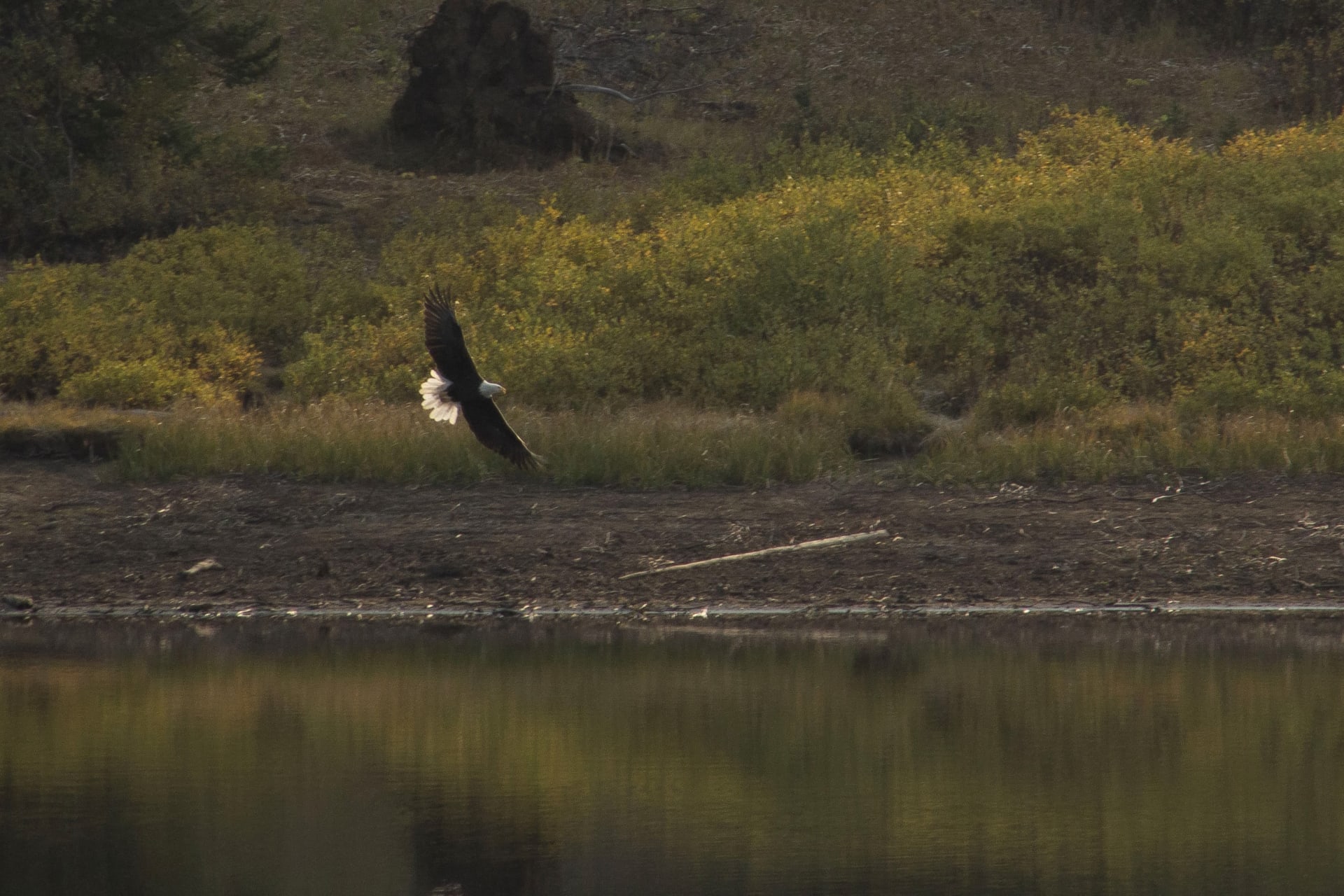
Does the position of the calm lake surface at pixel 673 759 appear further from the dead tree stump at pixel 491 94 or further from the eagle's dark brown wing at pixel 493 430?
the dead tree stump at pixel 491 94

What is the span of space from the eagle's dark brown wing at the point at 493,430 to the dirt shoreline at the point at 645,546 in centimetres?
120

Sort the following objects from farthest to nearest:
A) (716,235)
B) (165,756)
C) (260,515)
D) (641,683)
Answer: (716,235) → (260,515) → (641,683) → (165,756)

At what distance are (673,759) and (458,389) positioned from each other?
15.2ft

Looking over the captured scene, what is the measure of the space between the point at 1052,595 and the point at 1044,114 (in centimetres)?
1624

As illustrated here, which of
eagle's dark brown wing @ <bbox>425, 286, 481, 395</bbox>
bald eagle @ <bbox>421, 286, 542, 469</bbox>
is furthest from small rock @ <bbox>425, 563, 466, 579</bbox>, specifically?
eagle's dark brown wing @ <bbox>425, 286, 481, 395</bbox>

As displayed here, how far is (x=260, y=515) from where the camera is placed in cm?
1662

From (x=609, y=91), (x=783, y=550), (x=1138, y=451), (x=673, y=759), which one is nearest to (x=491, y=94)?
(x=609, y=91)

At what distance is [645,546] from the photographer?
16.0 m

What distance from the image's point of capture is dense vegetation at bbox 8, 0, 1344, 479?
19.1 meters

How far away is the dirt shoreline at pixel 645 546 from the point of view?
15.2 meters

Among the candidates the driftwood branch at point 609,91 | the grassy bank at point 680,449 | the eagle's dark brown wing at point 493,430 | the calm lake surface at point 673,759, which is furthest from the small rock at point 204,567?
the driftwood branch at point 609,91

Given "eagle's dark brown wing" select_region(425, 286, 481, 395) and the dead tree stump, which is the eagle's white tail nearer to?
"eagle's dark brown wing" select_region(425, 286, 481, 395)

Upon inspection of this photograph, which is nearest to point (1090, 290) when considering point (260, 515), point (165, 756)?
point (260, 515)

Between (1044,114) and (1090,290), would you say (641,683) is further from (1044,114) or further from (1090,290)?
(1044,114)
